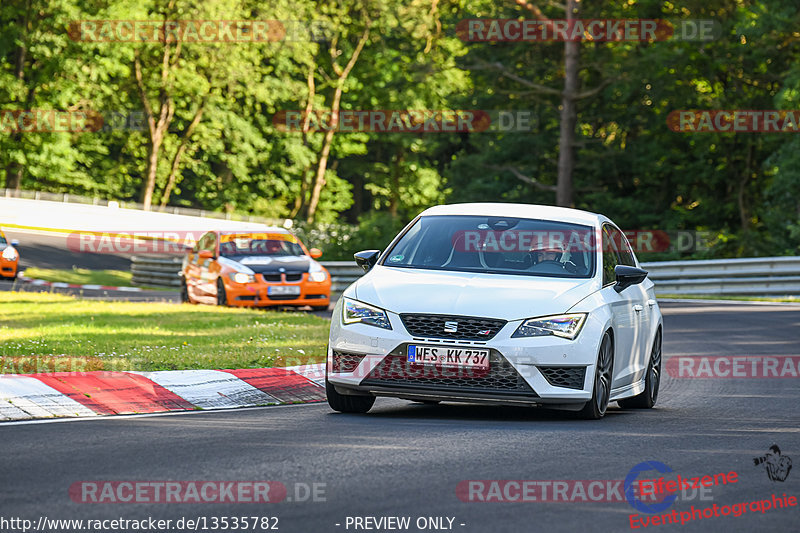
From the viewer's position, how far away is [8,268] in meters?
34.1

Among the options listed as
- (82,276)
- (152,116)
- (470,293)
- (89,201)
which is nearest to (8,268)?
(82,276)

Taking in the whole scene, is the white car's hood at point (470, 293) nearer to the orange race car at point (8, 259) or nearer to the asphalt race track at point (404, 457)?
the asphalt race track at point (404, 457)

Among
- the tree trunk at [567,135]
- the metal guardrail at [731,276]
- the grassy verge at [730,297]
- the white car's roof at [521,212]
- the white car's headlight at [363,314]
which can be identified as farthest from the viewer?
the tree trunk at [567,135]

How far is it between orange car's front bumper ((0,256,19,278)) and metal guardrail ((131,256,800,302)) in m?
8.27

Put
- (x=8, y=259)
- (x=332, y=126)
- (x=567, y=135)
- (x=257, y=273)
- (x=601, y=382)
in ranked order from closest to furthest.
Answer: (x=601, y=382)
(x=257, y=273)
(x=8, y=259)
(x=567, y=135)
(x=332, y=126)

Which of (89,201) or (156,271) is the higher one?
A: (89,201)

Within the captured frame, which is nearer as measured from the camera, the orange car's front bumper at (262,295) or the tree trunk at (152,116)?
the orange car's front bumper at (262,295)

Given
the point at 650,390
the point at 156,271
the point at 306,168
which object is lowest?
the point at 156,271

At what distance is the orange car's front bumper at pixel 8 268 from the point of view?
1330 inches

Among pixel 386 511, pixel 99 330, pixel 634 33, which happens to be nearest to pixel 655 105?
pixel 634 33

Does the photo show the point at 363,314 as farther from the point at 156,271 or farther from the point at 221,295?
the point at 156,271

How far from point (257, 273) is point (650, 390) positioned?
43.5 feet

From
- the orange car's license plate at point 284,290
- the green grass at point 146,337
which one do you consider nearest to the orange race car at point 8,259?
the green grass at point 146,337

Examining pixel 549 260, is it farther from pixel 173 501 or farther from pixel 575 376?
pixel 173 501
